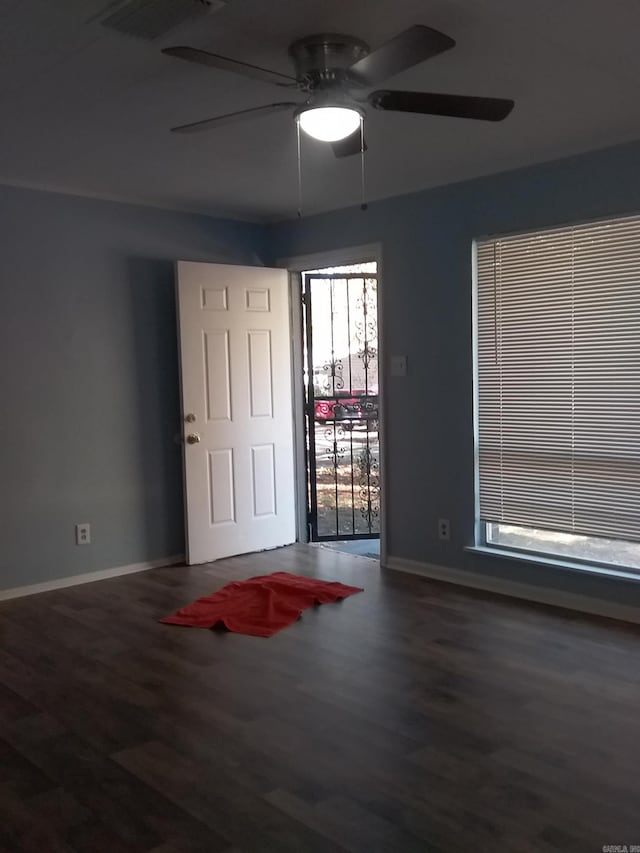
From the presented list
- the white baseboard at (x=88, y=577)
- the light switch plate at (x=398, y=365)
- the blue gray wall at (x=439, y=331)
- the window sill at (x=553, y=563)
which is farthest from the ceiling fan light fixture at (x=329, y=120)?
the white baseboard at (x=88, y=577)

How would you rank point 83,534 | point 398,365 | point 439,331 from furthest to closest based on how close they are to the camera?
point 398,365, point 83,534, point 439,331

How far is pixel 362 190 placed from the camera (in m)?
4.71

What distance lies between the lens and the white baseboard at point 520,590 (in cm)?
388

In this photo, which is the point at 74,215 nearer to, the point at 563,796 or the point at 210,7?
the point at 210,7

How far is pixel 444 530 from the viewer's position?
15.4 feet

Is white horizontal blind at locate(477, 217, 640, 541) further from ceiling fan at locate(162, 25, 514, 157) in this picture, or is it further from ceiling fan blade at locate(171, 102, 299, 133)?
ceiling fan blade at locate(171, 102, 299, 133)

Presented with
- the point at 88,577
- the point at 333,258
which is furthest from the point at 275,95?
the point at 88,577

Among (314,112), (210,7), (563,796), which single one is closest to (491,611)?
(563,796)

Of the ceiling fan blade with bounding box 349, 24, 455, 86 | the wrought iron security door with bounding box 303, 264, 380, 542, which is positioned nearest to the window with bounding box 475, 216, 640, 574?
the wrought iron security door with bounding box 303, 264, 380, 542

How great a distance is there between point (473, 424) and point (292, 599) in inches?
58.2

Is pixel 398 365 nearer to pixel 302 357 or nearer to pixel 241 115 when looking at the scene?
pixel 302 357

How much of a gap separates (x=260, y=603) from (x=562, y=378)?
207cm

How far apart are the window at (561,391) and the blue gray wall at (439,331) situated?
11 cm

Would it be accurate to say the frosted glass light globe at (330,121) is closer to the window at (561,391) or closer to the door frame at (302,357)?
the window at (561,391)
